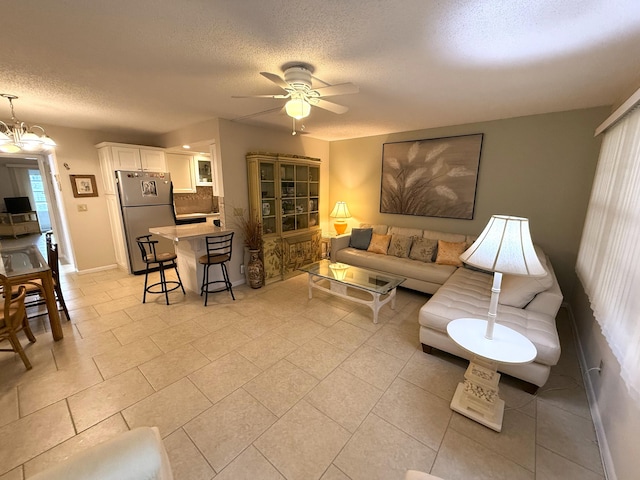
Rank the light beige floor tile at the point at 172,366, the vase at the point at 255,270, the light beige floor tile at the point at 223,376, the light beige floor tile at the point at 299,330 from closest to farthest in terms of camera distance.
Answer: the light beige floor tile at the point at 223,376 → the light beige floor tile at the point at 172,366 → the light beige floor tile at the point at 299,330 → the vase at the point at 255,270

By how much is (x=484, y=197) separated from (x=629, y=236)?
222cm

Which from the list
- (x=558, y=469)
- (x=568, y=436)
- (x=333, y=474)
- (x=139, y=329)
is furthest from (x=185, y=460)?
(x=568, y=436)

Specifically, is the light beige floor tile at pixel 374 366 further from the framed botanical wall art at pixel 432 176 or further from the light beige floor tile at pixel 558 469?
the framed botanical wall art at pixel 432 176

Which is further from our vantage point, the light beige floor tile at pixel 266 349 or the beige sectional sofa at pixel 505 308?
the light beige floor tile at pixel 266 349

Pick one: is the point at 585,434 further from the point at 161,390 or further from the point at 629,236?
the point at 161,390

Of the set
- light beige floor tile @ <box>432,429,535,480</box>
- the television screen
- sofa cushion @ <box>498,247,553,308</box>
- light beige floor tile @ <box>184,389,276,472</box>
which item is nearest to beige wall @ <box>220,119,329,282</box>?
light beige floor tile @ <box>184,389,276,472</box>

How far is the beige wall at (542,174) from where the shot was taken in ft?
10.0

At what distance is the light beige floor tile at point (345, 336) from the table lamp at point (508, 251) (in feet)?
4.85

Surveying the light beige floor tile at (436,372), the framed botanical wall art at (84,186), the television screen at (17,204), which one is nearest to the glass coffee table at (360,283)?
the light beige floor tile at (436,372)

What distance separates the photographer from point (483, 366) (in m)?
1.83

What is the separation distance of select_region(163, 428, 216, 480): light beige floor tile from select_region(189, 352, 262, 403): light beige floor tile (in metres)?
0.32

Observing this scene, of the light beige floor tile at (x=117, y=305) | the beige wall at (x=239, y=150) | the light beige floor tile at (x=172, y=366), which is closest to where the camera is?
the light beige floor tile at (x=172, y=366)

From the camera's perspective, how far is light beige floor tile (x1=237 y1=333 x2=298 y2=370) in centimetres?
235

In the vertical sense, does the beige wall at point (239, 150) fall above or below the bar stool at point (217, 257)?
above
